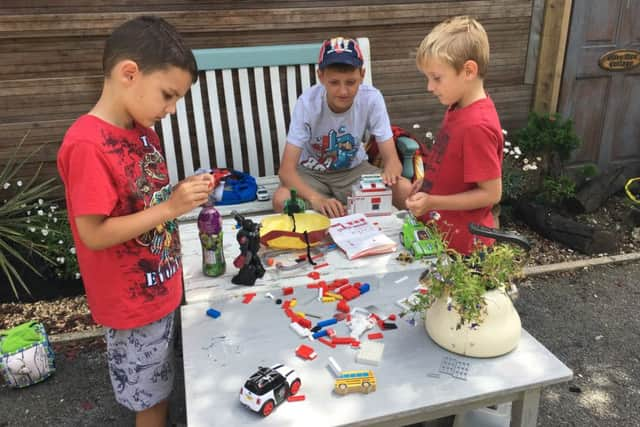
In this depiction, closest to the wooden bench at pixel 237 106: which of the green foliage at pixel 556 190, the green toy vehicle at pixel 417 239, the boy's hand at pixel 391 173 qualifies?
the boy's hand at pixel 391 173

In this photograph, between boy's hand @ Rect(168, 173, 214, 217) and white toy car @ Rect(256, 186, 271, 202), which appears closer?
boy's hand @ Rect(168, 173, 214, 217)

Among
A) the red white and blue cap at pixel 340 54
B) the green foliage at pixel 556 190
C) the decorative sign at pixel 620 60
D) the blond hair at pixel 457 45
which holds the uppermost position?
the blond hair at pixel 457 45

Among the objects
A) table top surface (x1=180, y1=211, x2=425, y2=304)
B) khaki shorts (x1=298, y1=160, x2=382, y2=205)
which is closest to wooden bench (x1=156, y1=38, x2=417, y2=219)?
khaki shorts (x1=298, y1=160, x2=382, y2=205)

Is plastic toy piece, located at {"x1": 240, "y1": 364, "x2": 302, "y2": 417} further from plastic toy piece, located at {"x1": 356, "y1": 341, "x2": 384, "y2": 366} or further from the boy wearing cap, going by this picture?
the boy wearing cap

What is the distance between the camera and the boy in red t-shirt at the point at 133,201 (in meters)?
1.58

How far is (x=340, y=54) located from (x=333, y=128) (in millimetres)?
543

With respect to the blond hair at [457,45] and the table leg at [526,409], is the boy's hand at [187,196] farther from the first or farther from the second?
the table leg at [526,409]

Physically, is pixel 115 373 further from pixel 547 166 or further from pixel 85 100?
pixel 547 166

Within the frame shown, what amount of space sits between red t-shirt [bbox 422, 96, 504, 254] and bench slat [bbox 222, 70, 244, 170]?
190 centimetres

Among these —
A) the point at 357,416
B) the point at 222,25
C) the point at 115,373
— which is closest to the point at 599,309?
the point at 357,416

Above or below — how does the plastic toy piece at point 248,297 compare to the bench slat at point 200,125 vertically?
below

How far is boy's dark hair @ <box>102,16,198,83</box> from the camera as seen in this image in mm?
1592

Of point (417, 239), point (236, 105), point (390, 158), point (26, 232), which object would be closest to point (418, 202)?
point (417, 239)

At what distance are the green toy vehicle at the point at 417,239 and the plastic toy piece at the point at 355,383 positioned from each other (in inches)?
32.2
